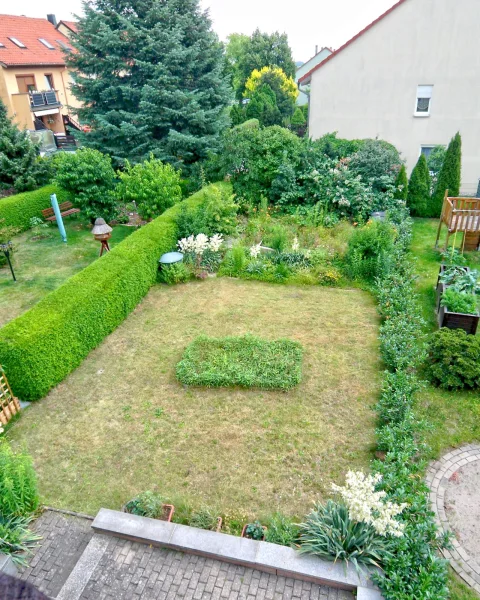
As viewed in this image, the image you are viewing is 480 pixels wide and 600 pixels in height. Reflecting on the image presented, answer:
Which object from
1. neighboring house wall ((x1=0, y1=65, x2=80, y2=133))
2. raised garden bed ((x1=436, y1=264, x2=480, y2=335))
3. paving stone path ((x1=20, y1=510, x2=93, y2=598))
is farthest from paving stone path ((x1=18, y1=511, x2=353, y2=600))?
neighboring house wall ((x1=0, y1=65, x2=80, y2=133))

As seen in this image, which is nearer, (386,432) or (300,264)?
(386,432)

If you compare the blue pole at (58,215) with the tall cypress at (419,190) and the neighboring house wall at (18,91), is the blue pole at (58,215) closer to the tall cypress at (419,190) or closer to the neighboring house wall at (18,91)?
the tall cypress at (419,190)

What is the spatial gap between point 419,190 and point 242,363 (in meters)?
11.9

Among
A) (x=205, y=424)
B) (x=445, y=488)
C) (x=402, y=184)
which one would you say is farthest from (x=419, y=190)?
(x=205, y=424)

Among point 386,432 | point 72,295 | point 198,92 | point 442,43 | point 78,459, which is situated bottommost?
point 78,459

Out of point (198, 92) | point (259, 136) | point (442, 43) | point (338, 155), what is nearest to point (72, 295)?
point (259, 136)

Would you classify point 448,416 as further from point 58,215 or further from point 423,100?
point 423,100

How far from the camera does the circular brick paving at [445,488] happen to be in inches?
179

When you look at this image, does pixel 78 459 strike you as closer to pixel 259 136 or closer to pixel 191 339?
pixel 191 339

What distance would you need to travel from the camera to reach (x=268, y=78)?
37469 millimetres

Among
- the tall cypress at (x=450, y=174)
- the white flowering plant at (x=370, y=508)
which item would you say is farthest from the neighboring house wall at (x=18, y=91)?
the white flowering plant at (x=370, y=508)

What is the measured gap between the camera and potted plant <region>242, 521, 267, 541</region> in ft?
16.1

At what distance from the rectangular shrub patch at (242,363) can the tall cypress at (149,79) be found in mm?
12146

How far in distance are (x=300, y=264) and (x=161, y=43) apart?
1200cm
